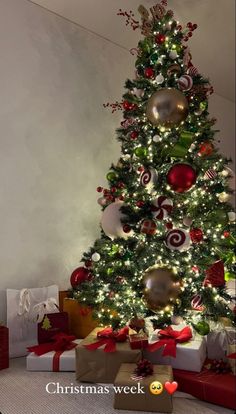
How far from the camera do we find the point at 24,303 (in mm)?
2227

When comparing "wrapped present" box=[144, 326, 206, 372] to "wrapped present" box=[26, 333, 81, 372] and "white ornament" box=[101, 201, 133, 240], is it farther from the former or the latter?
"white ornament" box=[101, 201, 133, 240]

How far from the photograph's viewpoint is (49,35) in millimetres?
2648

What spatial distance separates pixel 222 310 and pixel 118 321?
53cm

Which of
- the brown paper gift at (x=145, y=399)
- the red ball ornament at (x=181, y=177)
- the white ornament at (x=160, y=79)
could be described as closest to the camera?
the brown paper gift at (x=145, y=399)

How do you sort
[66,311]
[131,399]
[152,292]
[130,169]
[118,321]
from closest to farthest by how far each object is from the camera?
[131,399] < [152,292] < [118,321] < [130,169] < [66,311]

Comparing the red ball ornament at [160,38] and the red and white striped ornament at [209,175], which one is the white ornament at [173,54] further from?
the red and white striped ornament at [209,175]

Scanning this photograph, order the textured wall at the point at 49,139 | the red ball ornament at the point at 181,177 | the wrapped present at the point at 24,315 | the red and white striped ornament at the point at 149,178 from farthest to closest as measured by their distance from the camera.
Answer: the textured wall at the point at 49,139 → the wrapped present at the point at 24,315 → the red and white striped ornament at the point at 149,178 → the red ball ornament at the point at 181,177

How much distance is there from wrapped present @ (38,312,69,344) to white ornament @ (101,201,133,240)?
587 millimetres

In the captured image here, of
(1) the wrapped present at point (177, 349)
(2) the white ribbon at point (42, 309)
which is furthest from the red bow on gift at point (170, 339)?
(2) the white ribbon at point (42, 309)

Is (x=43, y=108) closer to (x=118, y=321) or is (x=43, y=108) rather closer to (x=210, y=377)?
(x=118, y=321)

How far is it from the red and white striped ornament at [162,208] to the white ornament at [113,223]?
18cm

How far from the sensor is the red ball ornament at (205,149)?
2.07 m

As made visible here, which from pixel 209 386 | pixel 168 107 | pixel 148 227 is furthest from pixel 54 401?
pixel 168 107

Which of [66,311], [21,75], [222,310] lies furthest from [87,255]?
[21,75]
